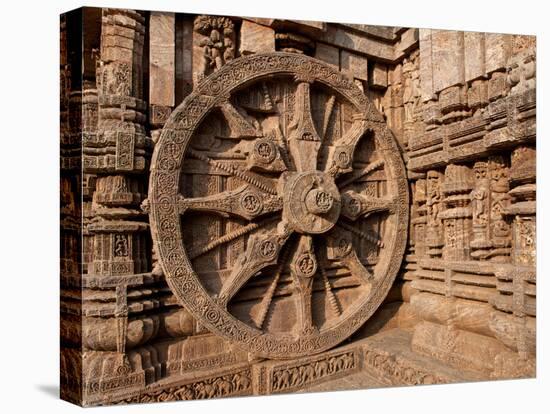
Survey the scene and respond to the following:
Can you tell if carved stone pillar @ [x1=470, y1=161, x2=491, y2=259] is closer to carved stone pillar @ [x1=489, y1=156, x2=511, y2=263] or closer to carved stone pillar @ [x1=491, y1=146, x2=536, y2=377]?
carved stone pillar @ [x1=489, y1=156, x2=511, y2=263]

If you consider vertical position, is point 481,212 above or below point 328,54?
below

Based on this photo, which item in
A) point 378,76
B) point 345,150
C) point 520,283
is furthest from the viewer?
point 378,76

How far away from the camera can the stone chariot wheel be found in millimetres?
6133

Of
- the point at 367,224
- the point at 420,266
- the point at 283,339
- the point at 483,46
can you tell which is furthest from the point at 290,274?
the point at 483,46

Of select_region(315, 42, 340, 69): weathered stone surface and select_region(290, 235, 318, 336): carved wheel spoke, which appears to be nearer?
select_region(290, 235, 318, 336): carved wheel spoke

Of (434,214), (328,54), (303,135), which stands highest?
(328,54)

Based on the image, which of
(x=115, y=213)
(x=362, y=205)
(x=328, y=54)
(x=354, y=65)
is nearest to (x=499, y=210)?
(x=362, y=205)

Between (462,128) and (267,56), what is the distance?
7.49 ft

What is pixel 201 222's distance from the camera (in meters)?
6.32

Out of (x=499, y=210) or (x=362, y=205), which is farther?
(x=362, y=205)

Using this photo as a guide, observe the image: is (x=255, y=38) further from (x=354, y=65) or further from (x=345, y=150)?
(x=345, y=150)

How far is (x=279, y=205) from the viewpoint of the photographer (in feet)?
21.7

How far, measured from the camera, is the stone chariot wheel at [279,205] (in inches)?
241

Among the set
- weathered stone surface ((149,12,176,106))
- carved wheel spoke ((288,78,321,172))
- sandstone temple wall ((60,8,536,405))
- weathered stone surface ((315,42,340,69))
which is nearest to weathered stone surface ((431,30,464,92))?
sandstone temple wall ((60,8,536,405))
